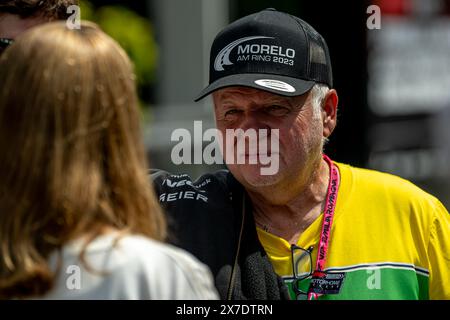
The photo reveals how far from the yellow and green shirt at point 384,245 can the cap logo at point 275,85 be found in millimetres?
415

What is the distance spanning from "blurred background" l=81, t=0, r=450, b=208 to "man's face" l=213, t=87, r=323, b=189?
20.2 feet

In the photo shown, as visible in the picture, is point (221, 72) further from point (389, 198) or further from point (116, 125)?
point (116, 125)

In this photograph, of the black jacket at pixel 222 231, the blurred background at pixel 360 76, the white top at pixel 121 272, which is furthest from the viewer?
the blurred background at pixel 360 76

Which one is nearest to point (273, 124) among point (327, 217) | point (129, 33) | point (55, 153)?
point (327, 217)

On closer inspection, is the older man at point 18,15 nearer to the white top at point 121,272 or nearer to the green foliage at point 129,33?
the white top at point 121,272

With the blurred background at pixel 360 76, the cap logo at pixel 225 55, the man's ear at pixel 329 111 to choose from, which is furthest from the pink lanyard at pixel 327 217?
the blurred background at pixel 360 76

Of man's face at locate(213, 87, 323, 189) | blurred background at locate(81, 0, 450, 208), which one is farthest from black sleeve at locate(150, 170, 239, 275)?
blurred background at locate(81, 0, 450, 208)

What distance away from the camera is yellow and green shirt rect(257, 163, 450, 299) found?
3076 mm

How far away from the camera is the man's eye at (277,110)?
327 centimetres
